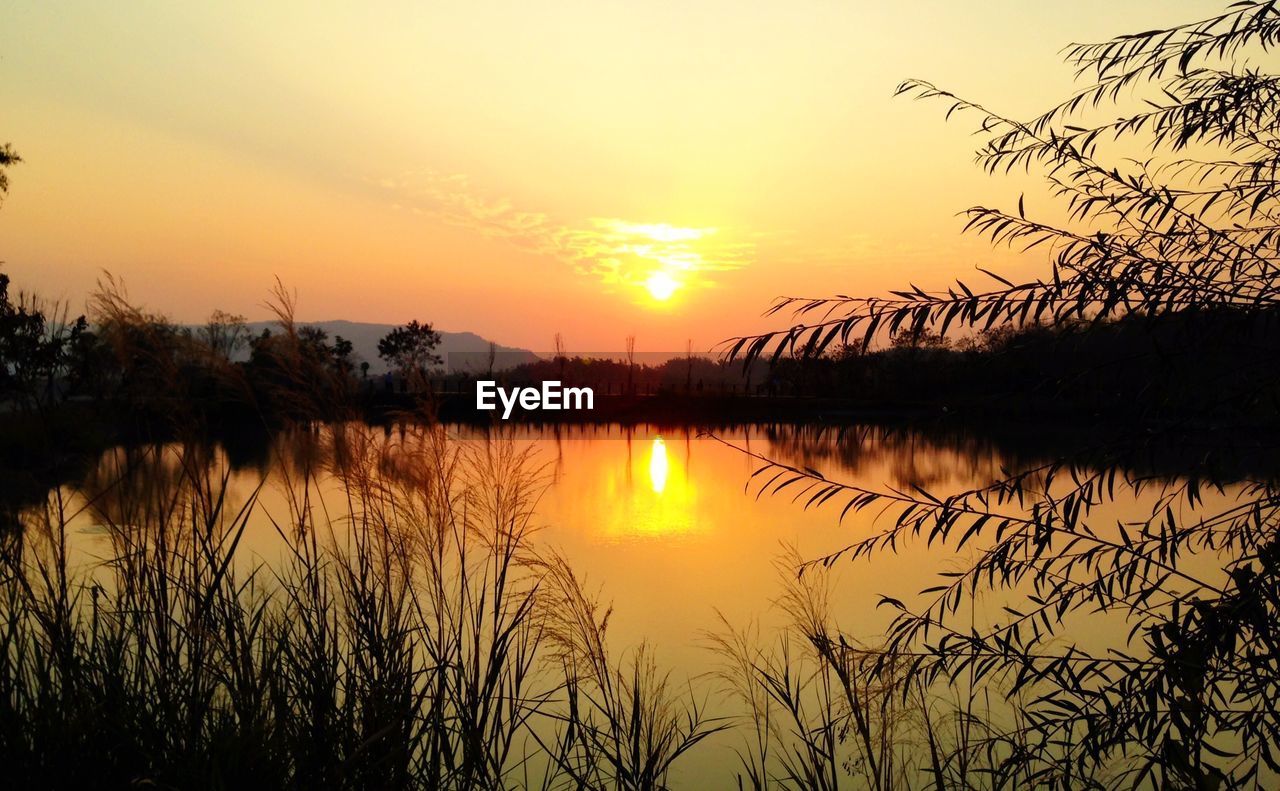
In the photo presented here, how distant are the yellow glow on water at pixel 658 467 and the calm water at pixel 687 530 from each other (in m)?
0.06

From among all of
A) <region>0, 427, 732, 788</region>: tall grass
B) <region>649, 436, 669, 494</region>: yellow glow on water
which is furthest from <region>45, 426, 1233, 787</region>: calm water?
<region>0, 427, 732, 788</region>: tall grass

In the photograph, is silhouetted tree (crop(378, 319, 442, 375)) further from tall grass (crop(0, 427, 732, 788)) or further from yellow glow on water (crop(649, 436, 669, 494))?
tall grass (crop(0, 427, 732, 788))

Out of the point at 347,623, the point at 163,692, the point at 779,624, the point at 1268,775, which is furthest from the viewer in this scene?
the point at 779,624

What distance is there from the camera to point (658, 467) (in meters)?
18.8

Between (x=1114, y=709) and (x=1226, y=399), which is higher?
(x=1226, y=399)

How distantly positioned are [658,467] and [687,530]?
6.89 meters

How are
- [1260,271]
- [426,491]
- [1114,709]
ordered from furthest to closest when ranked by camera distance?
[426,491] < [1260,271] < [1114,709]

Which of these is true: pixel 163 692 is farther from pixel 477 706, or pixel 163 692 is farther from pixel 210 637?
pixel 477 706

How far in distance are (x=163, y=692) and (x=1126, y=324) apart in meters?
3.03

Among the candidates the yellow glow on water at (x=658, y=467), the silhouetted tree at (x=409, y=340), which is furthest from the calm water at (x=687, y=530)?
the silhouetted tree at (x=409, y=340)

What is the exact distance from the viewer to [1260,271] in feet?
8.54

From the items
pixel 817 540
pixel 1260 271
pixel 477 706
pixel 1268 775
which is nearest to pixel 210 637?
pixel 477 706

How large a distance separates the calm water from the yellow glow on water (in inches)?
2.5

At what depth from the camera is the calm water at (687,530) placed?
4.77m
